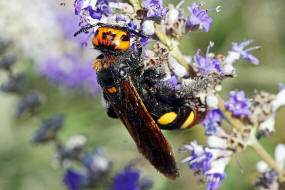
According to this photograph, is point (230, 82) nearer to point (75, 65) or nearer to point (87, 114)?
point (87, 114)

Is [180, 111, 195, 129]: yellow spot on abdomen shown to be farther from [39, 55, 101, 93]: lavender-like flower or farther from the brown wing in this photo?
[39, 55, 101, 93]: lavender-like flower

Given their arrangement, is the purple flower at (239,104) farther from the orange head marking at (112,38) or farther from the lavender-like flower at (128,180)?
the lavender-like flower at (128,180)

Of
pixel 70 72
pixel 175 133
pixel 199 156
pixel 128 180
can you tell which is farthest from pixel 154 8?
pixel 70 72

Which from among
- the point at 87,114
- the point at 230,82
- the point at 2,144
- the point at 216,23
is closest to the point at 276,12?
the point at 216,23

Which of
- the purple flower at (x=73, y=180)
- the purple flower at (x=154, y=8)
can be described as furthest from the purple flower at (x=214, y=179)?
the purple flower at (x=73, y=180)

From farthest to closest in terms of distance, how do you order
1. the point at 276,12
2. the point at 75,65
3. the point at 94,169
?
the point at 75,65 → the point at 276,12 → the point at 94,169

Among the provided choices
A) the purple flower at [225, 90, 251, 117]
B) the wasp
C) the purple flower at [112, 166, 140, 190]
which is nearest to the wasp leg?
the wasp
